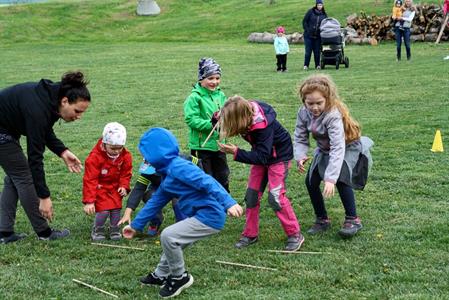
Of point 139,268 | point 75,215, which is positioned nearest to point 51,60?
point 75,215

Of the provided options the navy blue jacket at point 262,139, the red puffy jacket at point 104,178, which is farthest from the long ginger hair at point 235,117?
the red puffy jacket at point 104,178

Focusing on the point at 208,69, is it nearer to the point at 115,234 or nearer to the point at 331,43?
the point at 115,234

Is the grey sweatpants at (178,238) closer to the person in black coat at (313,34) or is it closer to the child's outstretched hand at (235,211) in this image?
the child's outstretched hand at (235,211)

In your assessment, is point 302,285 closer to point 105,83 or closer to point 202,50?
point 105,83

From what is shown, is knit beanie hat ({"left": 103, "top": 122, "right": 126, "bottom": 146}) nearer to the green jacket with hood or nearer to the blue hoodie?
the green jacket with hood

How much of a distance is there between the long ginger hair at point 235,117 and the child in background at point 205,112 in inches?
37.2

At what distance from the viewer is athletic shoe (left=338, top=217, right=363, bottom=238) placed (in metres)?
6.02

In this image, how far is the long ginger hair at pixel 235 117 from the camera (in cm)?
558

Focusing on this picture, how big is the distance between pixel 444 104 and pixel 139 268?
8.43 meters

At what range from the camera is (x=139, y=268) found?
5.59m

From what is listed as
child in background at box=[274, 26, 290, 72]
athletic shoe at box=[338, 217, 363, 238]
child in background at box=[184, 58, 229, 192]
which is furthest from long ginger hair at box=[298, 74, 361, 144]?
child in background at box=[274, 26, 290, 72]

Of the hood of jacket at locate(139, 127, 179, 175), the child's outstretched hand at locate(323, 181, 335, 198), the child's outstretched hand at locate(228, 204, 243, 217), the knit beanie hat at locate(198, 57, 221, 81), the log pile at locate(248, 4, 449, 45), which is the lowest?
the log pile at locate(248, 4, 449, 45)

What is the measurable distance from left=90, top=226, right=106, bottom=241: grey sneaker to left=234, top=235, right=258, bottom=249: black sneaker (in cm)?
129

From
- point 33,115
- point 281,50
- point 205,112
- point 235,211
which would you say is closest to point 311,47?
point 281,50
